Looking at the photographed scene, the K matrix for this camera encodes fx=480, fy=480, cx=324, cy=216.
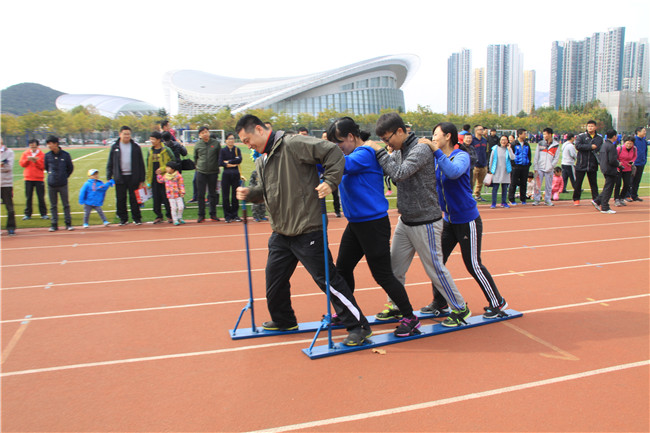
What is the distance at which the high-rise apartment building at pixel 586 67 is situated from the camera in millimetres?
146375

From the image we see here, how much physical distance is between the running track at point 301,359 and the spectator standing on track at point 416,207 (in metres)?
0.58

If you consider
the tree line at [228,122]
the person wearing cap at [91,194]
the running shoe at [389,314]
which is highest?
the tree line at [228,122]

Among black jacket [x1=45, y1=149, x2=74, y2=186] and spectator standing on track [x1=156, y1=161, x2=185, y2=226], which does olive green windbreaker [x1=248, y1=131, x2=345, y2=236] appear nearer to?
spectator standing on track [x1=156, y1=161, x2=185, y2=226]

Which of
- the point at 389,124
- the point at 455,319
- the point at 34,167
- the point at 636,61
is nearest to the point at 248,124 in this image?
the point at 389,124

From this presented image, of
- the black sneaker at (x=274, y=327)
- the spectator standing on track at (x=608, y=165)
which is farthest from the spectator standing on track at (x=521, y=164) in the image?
the black sneaker at (x=274, y=327)

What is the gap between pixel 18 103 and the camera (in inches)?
7175

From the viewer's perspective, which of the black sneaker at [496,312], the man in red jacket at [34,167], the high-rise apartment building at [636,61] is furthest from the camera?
the high-rise apartment building at [636,61]

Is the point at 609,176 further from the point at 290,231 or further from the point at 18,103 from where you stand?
the point at 18,103

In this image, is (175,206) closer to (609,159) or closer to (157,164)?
(157,164)

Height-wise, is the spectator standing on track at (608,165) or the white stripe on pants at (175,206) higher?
the spectator standing on track at (608,165)

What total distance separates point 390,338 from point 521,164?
10.7 meters

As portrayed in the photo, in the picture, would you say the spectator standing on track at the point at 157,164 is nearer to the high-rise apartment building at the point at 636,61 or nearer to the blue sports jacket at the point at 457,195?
the blue sports jacket at the point at 457,195

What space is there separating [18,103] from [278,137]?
711ft

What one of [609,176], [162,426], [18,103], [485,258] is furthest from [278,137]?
[18,103]
